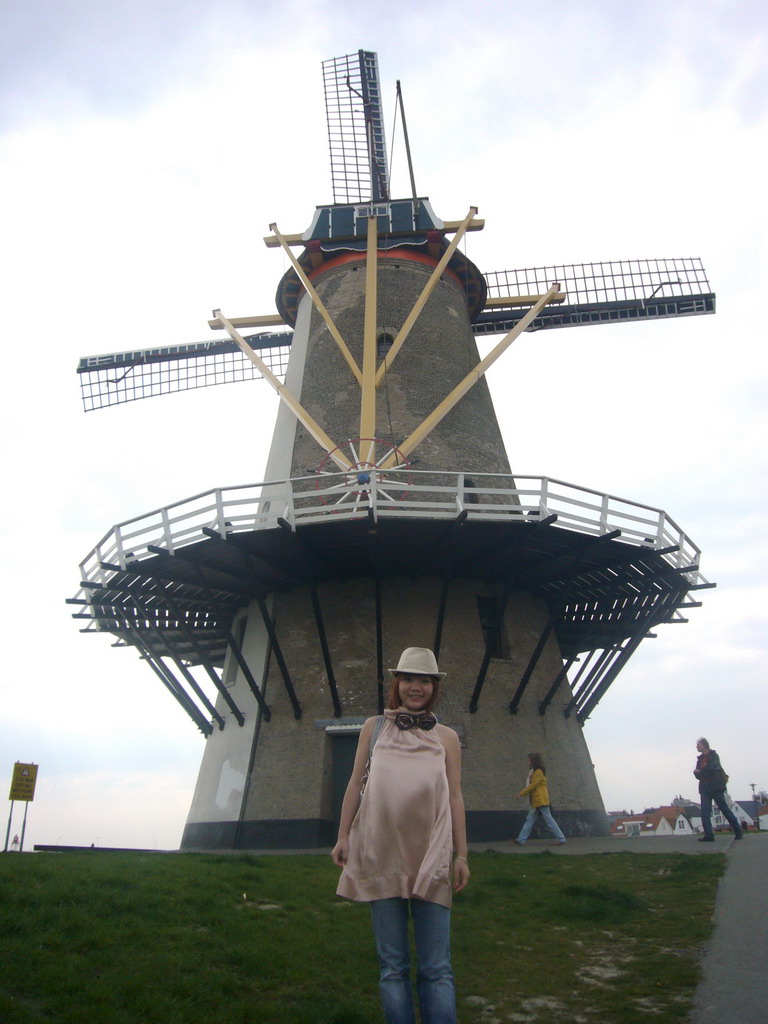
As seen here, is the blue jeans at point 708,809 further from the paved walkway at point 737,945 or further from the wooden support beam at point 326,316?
the wooden support beam at point 326,316

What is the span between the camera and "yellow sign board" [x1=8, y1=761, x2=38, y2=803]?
9672 mm

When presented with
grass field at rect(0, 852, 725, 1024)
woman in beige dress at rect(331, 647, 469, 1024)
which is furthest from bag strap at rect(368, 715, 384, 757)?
grass field at rect(0, 852, 725, 1024)

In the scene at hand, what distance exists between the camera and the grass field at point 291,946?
4090mm

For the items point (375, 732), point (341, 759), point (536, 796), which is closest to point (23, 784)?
point (341, 759)

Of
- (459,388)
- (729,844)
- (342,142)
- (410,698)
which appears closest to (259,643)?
(459,388)

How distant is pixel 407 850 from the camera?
3123 mm

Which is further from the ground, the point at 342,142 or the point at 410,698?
the point at 342,142

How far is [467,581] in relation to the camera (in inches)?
543

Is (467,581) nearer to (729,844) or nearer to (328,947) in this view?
(729,844)

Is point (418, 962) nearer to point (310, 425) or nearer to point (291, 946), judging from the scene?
point (291, 946)

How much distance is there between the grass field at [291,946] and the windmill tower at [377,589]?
4.72 m

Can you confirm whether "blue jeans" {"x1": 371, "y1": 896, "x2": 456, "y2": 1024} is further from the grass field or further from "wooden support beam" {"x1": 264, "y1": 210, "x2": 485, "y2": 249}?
"wooden support beam" {"x1": 264, "y1": 210, "x2": 485, "y2": 249}

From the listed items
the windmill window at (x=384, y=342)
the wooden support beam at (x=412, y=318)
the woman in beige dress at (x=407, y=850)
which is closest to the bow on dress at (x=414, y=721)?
the woman in beige dress at (x=407, y=850)

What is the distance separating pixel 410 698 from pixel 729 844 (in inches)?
336
